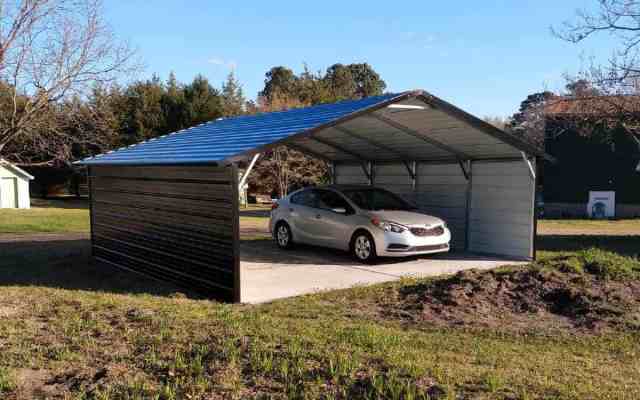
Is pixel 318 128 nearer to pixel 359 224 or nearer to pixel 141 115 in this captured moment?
pixel 359 224

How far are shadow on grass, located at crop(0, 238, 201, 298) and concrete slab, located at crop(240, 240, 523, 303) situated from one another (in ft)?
4.00

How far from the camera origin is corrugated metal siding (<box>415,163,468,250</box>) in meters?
13.1

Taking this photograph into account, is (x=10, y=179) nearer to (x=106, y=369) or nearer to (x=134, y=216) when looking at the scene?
(x=134, y=216)

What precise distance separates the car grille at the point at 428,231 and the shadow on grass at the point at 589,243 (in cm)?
375

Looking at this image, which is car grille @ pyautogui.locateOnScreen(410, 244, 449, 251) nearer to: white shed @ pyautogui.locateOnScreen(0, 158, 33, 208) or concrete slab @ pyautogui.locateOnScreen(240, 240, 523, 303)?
concrete slab @ pyautogui.locateOnScreen(240, 240, 523, 303)

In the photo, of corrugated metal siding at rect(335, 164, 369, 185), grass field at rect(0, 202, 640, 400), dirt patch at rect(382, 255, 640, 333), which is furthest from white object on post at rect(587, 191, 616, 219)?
dirt patch at rect(382, 255, 640, 333)

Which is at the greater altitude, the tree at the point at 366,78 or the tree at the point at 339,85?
the tree at the point at 366,78

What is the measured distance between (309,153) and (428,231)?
560cm

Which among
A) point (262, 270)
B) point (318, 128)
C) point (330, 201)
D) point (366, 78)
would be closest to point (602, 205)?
point (330, 201)

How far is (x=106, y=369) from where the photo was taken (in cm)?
463

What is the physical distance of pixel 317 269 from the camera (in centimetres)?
1036

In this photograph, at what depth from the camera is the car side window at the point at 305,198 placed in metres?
12.3

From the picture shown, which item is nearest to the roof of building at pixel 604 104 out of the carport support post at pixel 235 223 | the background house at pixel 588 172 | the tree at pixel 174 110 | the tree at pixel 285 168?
the carport support post at pixel 235 223

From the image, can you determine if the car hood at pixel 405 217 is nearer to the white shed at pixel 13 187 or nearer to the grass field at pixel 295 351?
the grass field at pixel 295 351
